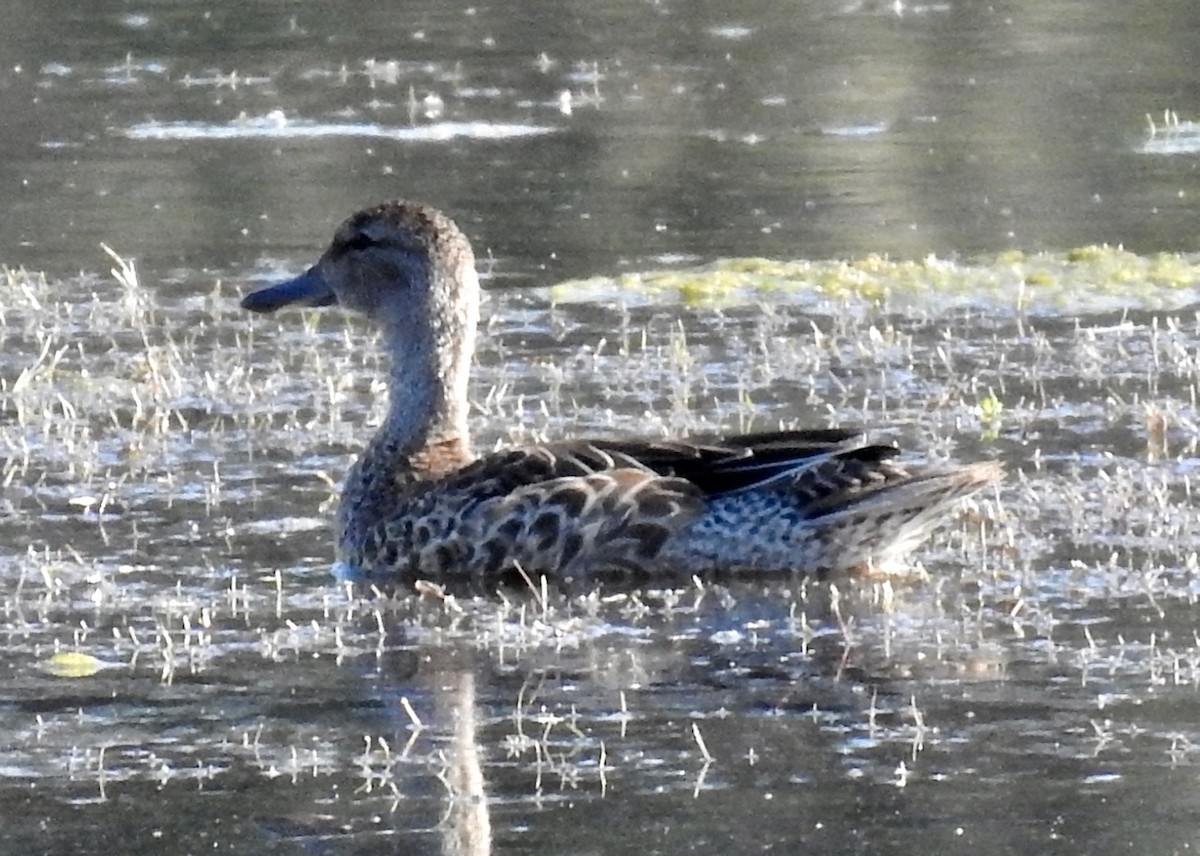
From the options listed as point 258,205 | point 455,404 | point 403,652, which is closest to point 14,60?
point 258,205

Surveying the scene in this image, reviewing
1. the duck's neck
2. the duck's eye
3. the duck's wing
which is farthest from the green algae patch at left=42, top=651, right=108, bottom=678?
the duck's eye

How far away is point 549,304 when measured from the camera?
40.0ft

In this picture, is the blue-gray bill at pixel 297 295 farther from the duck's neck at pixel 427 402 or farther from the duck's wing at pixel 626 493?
the duck's wing at pixel 626 493

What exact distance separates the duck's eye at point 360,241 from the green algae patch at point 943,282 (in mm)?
3127

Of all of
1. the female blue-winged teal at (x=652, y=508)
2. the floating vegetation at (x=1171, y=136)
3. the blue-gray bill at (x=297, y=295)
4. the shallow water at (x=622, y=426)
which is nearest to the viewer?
the shallow water at (x=622, y=426)

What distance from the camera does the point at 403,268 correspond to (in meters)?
9.05

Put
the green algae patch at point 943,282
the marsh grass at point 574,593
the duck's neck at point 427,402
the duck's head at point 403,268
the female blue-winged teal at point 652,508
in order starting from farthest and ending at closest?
the green algae patch at point 943,282
the duck's head at point 403,268
the duck's neck at point 427,402
the female blue-winged teal at point 652,508
the marsh grass at point 574,593

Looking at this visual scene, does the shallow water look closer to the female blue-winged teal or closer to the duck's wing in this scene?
the female blue-winged teal

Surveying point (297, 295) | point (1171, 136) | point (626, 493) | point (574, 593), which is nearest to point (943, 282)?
point (297, 295)

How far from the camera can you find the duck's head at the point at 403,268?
896 centimetres

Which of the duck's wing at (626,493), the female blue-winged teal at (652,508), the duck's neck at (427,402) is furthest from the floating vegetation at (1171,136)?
the duck's wing at (626,493)

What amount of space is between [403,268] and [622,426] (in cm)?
114

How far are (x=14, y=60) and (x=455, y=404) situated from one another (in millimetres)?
12622

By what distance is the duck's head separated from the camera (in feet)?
29.4
